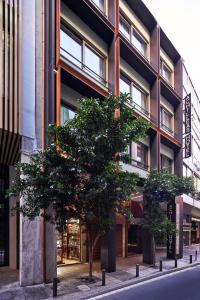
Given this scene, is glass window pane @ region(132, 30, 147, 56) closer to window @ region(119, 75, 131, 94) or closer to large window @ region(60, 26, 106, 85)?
window @ region(119, 75, 131, 94)

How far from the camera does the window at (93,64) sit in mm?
23438

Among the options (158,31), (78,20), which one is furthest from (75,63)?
(158,31)

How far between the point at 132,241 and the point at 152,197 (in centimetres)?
830

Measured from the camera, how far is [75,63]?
2222 centimetres

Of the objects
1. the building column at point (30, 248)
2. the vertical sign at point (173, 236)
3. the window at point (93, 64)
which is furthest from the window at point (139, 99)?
the building column at point (30, 248)

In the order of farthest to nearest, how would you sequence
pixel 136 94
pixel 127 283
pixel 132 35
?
pixel 136 94 → pixel 132 35 → pixel 127 283

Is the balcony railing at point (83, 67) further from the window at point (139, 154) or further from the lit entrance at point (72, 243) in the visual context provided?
the lit entrance at point (72, 243)

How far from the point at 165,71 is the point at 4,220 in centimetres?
2168

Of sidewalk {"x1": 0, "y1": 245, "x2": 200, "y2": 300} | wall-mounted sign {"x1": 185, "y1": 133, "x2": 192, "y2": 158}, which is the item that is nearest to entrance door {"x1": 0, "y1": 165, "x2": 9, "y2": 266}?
sidewalk {"x1": 0, "y1": 245, "x2": 200, "y2": 300}

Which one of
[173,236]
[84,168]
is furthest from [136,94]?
[84,168]

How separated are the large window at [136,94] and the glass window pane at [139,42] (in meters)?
3.31

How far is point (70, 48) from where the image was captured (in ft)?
71.7

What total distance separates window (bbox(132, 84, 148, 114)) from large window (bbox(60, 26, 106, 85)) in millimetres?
4886

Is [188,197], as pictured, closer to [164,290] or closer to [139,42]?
[139,42]
